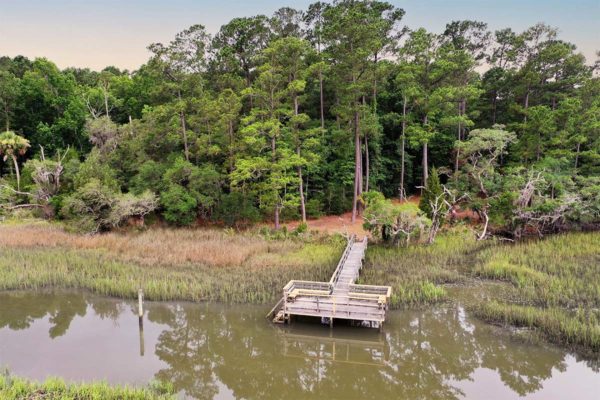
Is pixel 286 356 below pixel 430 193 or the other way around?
below

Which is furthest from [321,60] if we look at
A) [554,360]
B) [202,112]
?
[554,360]

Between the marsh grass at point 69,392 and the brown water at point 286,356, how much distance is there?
2.84ft

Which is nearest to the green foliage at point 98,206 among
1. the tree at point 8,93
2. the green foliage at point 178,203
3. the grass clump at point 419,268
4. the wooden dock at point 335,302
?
the green foliage at point 178,203

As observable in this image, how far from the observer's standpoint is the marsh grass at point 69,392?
990cm

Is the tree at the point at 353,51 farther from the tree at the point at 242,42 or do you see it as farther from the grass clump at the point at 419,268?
the grass clump at the point at 419,268

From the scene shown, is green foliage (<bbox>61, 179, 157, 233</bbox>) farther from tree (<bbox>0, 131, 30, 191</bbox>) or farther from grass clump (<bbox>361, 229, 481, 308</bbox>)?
grass clump (<bbox>361, 229, 481, 308</bbox>)

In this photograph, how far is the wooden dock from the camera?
46.0 feet

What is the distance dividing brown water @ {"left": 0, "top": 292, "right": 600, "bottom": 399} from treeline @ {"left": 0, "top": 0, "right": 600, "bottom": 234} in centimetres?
1191

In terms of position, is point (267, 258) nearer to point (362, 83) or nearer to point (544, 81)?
point (362, 83)

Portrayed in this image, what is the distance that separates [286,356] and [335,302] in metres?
2.58

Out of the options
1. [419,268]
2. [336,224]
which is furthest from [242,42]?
[419,268]

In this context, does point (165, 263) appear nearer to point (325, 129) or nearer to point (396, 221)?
point (396, 221)

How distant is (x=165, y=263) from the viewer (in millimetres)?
20781

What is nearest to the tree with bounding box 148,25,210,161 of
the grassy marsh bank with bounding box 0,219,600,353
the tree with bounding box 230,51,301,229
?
the tree with bounding box 230,51,301,229
